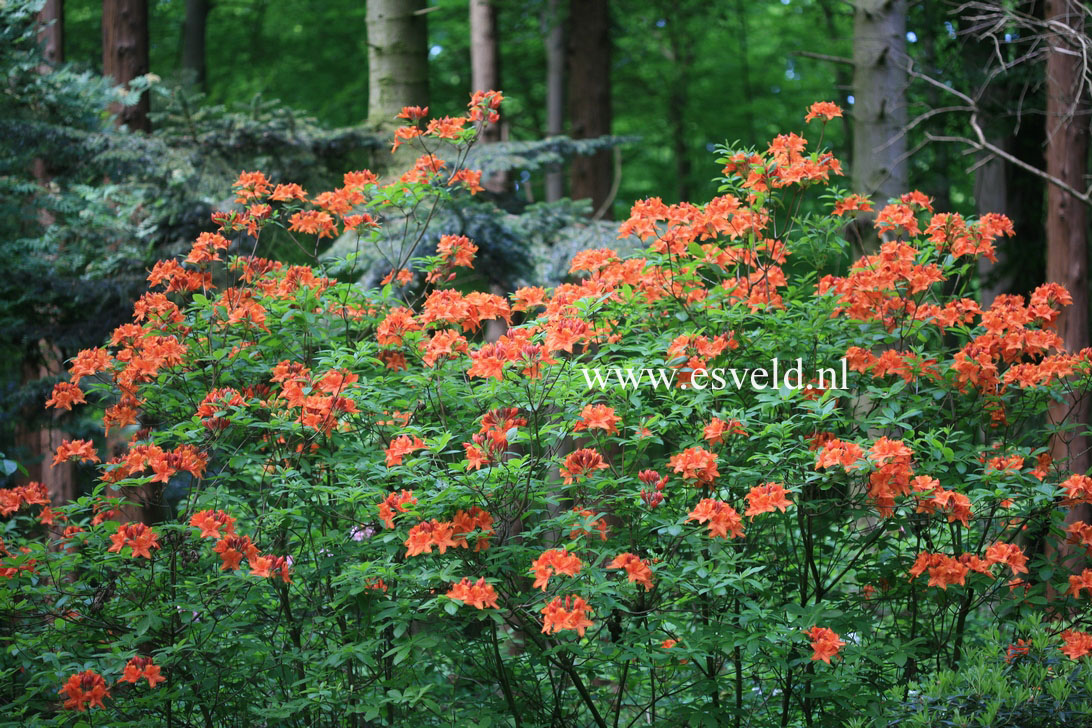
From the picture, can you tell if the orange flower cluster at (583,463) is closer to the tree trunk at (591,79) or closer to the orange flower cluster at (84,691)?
the orange flower cluster at (84,691)

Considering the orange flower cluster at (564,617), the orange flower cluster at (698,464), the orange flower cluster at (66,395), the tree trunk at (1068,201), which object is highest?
the tree trunk at (1068,201)

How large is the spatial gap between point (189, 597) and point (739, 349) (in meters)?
1.99

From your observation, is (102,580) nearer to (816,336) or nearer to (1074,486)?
(816,336)

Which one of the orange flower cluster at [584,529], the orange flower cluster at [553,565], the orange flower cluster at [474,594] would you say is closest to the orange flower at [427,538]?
the orange flower cluster at [474,594]

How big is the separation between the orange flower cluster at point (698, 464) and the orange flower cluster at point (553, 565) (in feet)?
1.31

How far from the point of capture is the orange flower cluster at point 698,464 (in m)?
2.69

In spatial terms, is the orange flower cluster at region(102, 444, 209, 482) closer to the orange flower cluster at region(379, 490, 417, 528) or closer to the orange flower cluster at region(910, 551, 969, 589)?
the orange flower cluster at region(379, 490, 417, 528)

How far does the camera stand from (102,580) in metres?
3.38

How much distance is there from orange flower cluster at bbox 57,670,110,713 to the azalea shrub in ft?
0.04

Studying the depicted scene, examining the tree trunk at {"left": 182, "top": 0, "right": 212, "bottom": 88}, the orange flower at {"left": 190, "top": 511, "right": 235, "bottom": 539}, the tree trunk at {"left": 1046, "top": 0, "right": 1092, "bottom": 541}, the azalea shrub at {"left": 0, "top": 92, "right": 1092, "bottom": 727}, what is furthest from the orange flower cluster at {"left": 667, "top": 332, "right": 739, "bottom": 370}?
the tree trunk at {"left": 182, "top": 0, "right": 212, "bottom": 88}

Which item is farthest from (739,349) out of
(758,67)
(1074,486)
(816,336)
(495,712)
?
(758,67)

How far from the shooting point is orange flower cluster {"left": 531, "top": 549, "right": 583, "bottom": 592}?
2498mm

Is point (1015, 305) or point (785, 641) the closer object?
point (785, 641)

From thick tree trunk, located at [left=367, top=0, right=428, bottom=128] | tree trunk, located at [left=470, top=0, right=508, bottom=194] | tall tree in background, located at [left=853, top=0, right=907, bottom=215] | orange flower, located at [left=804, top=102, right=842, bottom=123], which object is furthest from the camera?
tree trunk, located at [left=470, top=0, right=508, bottom=194]
